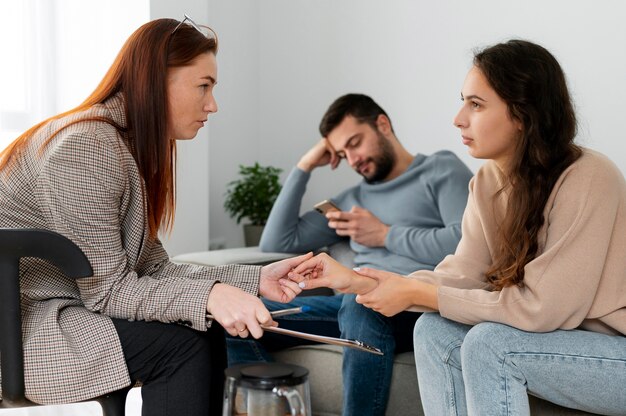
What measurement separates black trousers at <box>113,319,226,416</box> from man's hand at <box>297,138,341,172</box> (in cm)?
148

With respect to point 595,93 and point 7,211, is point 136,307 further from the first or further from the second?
point 595,93

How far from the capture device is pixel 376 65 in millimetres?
3688

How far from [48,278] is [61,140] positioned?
0.89 feet

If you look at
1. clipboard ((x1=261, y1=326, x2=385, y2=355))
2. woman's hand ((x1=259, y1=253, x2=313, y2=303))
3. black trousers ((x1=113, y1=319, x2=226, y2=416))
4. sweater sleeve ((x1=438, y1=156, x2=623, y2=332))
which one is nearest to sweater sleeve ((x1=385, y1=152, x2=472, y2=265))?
woman's hand ((x1=259, y1=253, x2=313, y2=303))

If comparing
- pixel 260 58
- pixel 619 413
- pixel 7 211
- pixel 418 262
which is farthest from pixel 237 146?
pixel 619 413

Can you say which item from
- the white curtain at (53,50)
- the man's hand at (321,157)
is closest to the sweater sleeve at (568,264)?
the man's hand at (321,157)

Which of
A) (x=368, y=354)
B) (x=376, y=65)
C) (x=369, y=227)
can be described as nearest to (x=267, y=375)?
(x=368, y=354)

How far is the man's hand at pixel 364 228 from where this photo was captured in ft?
8.64

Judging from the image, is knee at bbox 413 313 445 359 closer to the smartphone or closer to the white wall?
the smartphone

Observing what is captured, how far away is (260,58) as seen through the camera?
4.10m

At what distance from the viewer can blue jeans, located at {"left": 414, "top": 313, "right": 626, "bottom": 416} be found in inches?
59.9

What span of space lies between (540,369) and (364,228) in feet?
3.79

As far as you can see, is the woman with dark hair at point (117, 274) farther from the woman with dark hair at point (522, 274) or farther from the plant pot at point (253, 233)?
the plant pot at point (253, 233)

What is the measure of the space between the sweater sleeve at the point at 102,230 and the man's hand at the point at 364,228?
114cm
